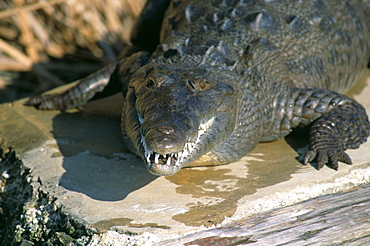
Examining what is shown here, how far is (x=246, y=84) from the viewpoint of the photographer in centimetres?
357

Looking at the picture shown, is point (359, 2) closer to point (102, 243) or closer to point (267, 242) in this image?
point (267, 242)

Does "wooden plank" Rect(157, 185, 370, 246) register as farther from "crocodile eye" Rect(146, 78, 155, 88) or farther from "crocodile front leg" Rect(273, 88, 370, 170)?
"crocodile eye" Rect(146, 78, 155, 88)

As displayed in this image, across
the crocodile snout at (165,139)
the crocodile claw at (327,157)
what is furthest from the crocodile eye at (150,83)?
the crocodile claw at (327,157)

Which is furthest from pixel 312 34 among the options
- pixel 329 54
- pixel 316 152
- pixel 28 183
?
pixel 28 183

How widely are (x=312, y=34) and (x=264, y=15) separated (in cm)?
49

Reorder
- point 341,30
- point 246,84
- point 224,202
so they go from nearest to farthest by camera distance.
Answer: point 224,202
point 246,84
point 341,30

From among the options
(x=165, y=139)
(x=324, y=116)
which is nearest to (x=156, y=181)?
(x=165, y=139)

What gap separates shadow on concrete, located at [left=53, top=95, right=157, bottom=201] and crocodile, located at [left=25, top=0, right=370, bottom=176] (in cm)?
16

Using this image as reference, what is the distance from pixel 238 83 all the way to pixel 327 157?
81 cm

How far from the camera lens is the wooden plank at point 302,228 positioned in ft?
8.18

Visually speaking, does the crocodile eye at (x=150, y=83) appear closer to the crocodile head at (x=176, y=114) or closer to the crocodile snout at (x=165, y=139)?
the crocodile head at (x=176, y=114)

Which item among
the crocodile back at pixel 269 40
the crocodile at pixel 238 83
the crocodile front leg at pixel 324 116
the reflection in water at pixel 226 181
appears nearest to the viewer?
the reflection in water at pixel 226 181

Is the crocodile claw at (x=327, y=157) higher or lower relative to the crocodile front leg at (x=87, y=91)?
higher

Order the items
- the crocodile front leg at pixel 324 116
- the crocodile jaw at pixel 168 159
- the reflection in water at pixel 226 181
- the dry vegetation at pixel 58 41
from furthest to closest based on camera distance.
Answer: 1. the dry vegetation at pixel 58 41
2. the crocodile front leg at pixel 324 116
3. the reflection in water at pixel 226 181
4. the crocodile jaw at pixel 168 159
